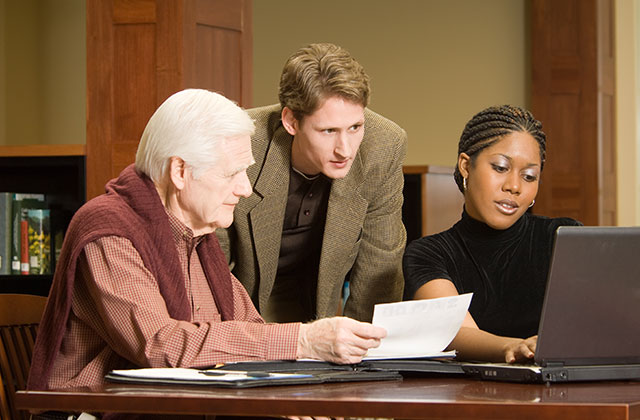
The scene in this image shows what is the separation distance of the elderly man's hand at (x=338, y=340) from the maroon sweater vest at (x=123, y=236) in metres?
0.31

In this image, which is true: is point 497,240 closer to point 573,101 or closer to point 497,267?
point 497,267

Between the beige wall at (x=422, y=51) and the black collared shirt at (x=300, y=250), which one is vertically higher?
the beige wall at (x=422, y=51)

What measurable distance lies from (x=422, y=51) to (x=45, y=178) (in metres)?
3.67

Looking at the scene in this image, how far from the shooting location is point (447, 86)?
6.91 meters

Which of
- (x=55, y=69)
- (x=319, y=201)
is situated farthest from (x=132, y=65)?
(x=55, y=69)

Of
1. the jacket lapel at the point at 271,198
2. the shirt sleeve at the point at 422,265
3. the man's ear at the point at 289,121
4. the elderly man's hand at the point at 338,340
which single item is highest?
the man's ear at the point at 289,121

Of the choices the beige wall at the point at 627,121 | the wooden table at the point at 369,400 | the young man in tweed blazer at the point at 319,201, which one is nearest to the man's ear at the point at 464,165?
the young man in tweed blazer at the point at 319,201

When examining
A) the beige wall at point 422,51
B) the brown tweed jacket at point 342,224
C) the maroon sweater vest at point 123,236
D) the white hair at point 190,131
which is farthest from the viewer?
the beige wall at point 422,51

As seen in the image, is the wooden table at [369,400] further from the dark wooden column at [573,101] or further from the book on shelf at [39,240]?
the dark wooden column at [573,101]

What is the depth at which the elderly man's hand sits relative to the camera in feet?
5.50

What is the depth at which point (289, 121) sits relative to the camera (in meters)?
2.61

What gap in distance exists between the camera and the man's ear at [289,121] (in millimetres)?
2598

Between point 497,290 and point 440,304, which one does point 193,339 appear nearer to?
point 440,304

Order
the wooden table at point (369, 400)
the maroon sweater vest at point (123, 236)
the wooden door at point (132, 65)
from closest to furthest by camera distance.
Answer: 1. the wooden table at point (369, 400)
2. the maroon sweater vest at point (123, 236)
3. the wooden door at point (132, 65)
